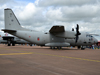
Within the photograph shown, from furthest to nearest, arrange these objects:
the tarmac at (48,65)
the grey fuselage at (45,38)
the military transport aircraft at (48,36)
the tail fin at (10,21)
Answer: the tail fin at (10,21), the grey fuselage at (45,38), the military transport aircraft at (48,36), the tarmac at (48,65)

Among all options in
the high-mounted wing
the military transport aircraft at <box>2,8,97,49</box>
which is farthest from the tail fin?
the high-mounted wing

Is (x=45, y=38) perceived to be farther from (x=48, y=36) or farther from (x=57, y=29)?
(x=57, y=29)

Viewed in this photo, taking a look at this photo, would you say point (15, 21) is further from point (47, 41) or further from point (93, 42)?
point (93, 42)

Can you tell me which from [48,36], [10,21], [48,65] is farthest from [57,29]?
[48,65]

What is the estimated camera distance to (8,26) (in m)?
27.8

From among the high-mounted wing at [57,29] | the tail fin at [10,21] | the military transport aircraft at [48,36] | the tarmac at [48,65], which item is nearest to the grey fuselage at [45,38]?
the military transport aircraft at [48,36]

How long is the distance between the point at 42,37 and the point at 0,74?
21048 mm

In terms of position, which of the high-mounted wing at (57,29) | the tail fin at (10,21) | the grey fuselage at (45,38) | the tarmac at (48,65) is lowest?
the tarmac at (48,65)

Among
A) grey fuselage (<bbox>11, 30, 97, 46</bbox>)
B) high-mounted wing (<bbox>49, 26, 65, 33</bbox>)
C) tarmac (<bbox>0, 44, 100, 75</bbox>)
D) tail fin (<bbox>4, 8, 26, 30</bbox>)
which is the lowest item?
tarmac (<bbox>0, 44, 100, 75</bbox>)

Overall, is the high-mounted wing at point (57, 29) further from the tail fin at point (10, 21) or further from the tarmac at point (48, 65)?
the tarmac at point (48, 65)

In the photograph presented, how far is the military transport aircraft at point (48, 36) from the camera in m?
25.7

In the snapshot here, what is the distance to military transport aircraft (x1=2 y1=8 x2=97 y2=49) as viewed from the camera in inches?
1010

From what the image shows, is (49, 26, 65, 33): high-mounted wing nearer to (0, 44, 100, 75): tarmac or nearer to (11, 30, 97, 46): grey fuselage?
(11, 30, 97, 46): grey fuselage

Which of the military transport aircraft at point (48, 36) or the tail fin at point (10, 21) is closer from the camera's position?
the military transport aircraft at point (48, 36)
